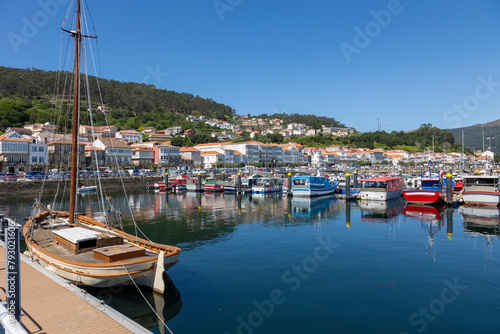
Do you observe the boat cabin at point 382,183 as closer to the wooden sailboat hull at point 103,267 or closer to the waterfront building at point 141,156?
the wooden sailboat hull at point 103,267

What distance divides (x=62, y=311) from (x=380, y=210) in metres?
32.7

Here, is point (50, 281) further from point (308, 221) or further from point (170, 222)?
point (308, 221)

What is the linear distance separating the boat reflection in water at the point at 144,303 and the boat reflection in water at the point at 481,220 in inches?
869

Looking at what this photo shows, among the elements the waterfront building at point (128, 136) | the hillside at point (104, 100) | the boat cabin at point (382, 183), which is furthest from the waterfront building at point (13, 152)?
the boat cabin at point (382, 183)

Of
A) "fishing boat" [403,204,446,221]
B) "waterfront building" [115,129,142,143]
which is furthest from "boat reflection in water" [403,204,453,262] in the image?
"waterfront building" [115,129,142,143]

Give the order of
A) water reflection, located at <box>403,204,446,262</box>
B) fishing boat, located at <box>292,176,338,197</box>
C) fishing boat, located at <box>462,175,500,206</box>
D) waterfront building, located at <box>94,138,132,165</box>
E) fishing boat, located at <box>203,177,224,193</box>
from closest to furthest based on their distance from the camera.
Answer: water reflection, located at <box>403,204,446,262</box> → fishing boat, located at <box>462,175,500,206</box> → fishing boat, located at <box>292,176,338,197</box> → fishing boat, located at <box>203,177,224,193</box> → waterfront building, located at <box>94,138,132,165</box>

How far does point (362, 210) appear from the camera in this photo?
3488 cm

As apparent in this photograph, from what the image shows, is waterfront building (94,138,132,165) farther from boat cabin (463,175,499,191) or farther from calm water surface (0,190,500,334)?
boat cabin (463,175,499,191)

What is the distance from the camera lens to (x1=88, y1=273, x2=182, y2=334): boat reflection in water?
10211mm

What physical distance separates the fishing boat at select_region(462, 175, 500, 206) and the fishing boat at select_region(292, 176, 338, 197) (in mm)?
18649

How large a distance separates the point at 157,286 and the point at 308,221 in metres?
18.8

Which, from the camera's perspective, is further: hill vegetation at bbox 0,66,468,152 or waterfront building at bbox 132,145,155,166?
hill vegetation at bbox 0,66,468,152

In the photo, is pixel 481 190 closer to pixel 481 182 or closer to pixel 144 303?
pixel 481 182

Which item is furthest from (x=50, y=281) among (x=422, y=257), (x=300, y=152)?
(x=300, y=152)
